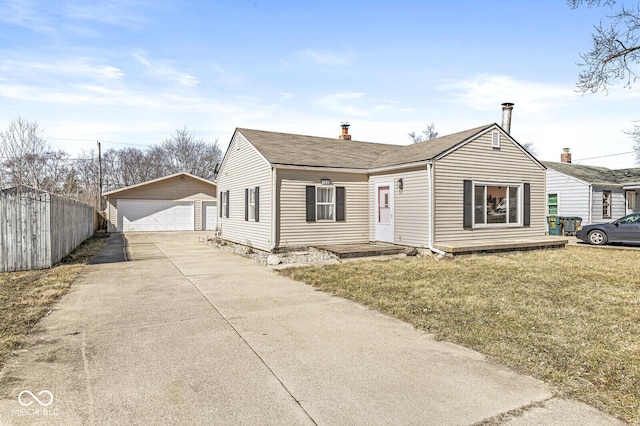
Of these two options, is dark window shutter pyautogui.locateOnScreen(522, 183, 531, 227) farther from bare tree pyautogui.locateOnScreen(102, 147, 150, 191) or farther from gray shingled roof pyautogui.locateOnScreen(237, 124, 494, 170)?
bare tree pyautogui.locateOnScreen(102, 147, 150, 191)

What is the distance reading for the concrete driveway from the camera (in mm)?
2848

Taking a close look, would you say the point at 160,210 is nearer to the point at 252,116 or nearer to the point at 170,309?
the point at 252,116

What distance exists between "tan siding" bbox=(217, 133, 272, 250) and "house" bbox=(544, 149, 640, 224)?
16677 millimetres

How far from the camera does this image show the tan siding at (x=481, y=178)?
39.2ft

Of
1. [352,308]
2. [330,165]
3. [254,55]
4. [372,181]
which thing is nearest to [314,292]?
[352,308]

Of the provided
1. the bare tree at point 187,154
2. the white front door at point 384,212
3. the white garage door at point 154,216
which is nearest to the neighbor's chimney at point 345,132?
the white front door at point 384,212

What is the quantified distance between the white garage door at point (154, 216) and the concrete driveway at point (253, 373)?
20.6 metres

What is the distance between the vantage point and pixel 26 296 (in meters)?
6.61

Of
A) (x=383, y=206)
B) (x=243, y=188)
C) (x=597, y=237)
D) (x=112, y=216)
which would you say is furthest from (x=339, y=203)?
(x=112, y=216)

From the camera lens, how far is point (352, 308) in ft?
19.7

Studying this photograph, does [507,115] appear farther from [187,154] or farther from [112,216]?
[187,154]

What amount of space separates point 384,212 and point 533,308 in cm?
812

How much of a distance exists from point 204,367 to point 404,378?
192cm

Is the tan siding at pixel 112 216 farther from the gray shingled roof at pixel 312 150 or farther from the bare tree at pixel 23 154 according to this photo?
the gray shingled roof at pixel 312 150
